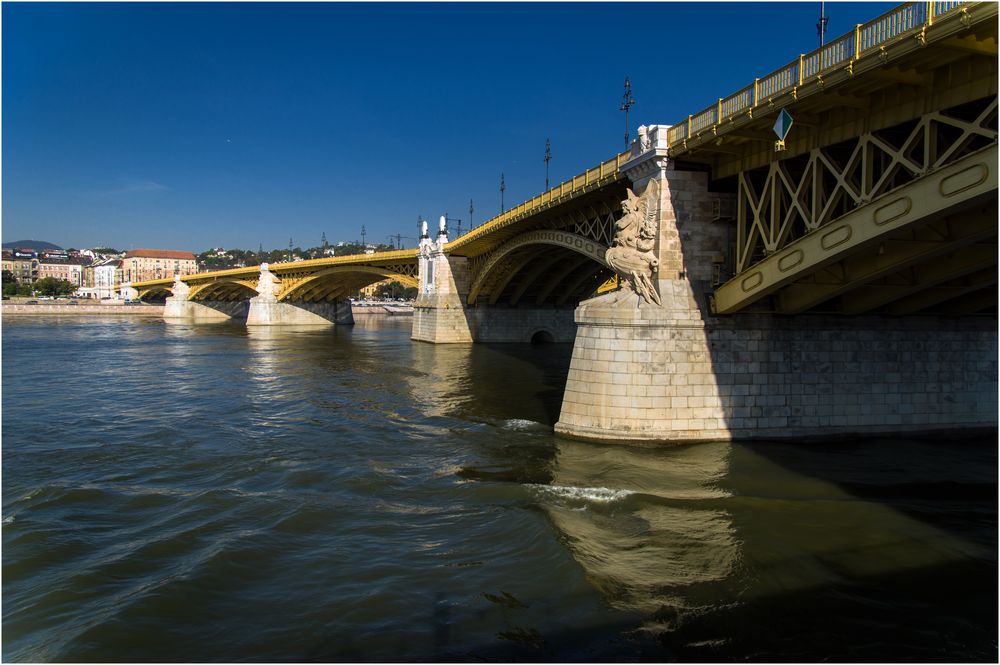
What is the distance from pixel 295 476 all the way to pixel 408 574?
20.1 ft

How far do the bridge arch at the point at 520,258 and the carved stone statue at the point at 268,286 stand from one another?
39.7 m

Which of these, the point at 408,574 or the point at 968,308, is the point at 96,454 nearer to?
the point at 408,574

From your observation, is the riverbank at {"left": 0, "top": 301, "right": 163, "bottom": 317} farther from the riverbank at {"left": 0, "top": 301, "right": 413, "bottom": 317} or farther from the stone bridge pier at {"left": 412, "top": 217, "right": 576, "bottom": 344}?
the stone bridge pier at {"left": 412, "top": 217, "right": 576, "bottom": 344}

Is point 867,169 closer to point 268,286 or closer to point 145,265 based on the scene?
point 268,286

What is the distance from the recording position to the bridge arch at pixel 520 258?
1158 inches

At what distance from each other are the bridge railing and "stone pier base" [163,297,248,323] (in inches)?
3922

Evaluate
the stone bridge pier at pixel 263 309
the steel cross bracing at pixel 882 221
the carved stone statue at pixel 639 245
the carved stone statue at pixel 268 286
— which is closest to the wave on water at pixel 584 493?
the carved stone statue at pixel 639 245

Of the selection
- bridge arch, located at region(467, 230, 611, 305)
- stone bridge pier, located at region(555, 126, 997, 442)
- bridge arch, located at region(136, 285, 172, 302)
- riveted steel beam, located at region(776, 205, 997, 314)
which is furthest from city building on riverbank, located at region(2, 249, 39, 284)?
riveted steel beam, located at region(776, 205, 997, 314)

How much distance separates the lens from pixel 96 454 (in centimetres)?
1683

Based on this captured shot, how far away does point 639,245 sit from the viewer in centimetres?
1838

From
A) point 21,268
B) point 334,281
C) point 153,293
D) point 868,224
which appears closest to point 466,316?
Result: point 334,281

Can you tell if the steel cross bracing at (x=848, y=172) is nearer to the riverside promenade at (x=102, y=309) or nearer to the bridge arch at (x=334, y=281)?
the bridge arch at (x=334, y=281)

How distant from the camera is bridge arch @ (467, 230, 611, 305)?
29.4m

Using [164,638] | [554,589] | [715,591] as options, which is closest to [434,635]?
[554,589]
